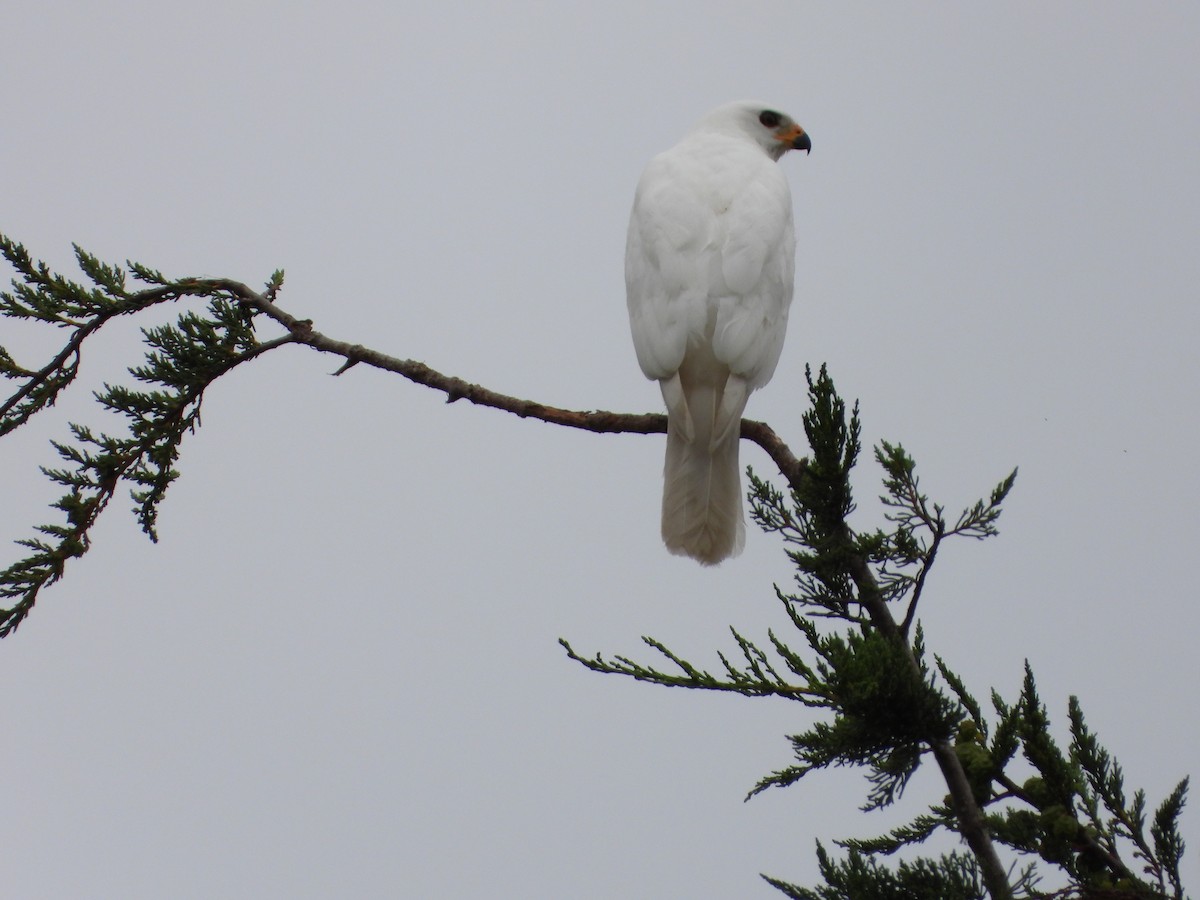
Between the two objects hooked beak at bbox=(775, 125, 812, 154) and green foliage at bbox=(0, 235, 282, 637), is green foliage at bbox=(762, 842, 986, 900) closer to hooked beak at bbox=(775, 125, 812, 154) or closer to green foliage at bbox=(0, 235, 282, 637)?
green foliage at bbox=(0, 235, 282, 637)

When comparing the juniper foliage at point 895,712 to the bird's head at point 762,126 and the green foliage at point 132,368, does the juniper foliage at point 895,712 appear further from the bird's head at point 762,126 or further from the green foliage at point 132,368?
the bird's head at point 762,126

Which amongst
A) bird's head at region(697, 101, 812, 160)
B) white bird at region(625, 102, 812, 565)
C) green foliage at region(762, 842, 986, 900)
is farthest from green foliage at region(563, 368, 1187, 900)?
bird's head at region(697, 101, 812, 160)

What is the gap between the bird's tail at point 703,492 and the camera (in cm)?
416

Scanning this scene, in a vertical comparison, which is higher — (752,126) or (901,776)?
(752,126)

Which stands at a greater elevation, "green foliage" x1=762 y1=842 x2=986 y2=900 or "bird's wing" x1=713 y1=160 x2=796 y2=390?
"bird's wing" x1=713 y1=160 x2=796 y2=390

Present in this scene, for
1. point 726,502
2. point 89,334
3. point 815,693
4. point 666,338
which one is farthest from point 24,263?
point 815,693

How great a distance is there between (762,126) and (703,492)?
8.69 ft

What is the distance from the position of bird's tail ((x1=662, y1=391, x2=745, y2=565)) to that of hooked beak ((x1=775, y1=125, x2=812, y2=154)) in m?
2.44

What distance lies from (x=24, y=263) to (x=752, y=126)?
3705 millimetres

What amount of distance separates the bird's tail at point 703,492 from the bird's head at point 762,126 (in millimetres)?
2232

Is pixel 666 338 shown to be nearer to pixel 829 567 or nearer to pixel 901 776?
pixel 829 567

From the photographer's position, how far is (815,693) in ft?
7.54

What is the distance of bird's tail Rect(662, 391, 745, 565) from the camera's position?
4156 mm

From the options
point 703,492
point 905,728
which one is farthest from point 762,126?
point 905,728
